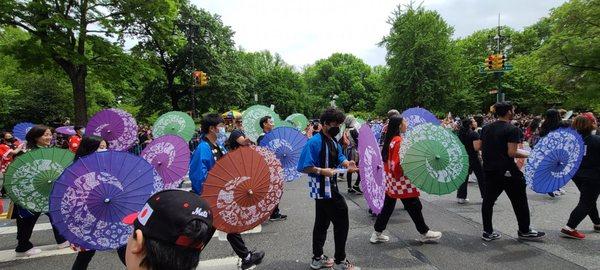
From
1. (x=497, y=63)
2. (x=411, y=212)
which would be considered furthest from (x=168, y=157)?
(x=497, y=63)

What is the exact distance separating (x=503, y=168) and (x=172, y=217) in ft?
15.9

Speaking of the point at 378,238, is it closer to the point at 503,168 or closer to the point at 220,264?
the point at 503,168

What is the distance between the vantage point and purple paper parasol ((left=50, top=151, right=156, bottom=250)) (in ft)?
9.62

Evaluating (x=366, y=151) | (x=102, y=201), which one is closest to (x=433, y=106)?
(x=366, y=151)

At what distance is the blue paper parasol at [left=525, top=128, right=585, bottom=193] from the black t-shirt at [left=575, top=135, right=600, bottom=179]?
0.26 m

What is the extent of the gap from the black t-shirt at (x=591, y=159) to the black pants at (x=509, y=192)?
1.04m

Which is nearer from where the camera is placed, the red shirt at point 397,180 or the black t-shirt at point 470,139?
the red shirt at point 397,180

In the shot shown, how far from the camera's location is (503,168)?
4.93m

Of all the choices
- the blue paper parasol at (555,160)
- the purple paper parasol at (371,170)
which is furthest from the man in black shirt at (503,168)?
the purple paper parasol at (371,170)

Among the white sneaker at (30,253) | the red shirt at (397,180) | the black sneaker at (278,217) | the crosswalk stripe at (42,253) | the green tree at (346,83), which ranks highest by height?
the green tree at (346,83)

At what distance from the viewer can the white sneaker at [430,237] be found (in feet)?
16.9

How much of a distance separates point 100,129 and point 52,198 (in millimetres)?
6730

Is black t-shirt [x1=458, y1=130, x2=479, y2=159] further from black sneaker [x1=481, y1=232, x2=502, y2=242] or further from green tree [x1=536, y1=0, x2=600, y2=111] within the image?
green tree [x1=536, y1=0, x2=600, y2=111]

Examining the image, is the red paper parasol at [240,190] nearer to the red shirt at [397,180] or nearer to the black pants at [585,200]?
the red shirt at [397,180]
